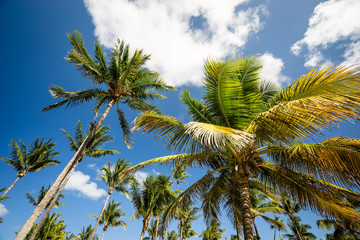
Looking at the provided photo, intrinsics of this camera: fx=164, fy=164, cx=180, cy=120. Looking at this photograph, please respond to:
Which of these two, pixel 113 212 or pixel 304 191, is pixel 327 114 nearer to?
pixel 304 191

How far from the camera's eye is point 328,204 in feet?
14.0

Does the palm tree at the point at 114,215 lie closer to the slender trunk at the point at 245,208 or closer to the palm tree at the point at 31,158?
the palm tree at the point at 31,158

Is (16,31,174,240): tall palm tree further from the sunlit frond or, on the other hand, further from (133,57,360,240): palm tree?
the sunlit frond

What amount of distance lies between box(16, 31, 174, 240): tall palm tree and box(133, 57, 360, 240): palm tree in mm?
5277

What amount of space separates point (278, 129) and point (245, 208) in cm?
230

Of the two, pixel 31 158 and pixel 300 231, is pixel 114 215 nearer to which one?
pixel 31 158

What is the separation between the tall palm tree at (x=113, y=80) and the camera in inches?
347

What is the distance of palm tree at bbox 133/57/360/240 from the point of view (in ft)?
9.94

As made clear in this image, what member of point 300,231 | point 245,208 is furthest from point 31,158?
point 300,231

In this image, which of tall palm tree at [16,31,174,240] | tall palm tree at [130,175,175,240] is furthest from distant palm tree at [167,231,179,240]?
tall palm tree at [16,31,174,240]

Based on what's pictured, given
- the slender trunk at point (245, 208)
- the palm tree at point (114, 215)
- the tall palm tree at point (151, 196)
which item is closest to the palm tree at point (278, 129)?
the slender trunk at point (245, 208)

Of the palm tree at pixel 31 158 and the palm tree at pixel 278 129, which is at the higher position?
the palm tree at pixel 31 158

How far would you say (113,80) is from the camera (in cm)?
984

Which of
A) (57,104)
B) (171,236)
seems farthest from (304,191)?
(171,236)
